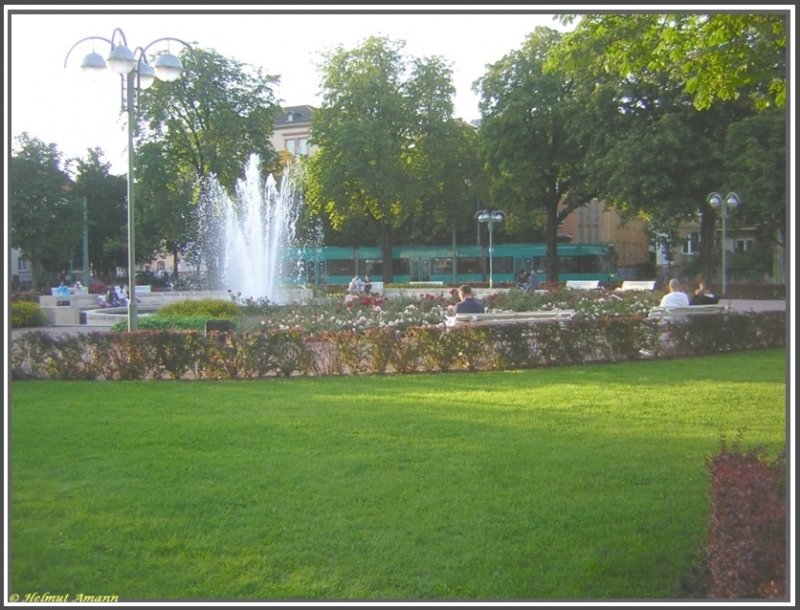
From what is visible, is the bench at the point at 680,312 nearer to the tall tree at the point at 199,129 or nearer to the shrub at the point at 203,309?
the shrub at the point at 203,309

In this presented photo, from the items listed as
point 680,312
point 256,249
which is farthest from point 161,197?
point 680,312

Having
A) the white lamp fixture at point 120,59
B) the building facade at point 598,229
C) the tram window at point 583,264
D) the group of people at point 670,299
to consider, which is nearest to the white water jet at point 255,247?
the group of people at point 670,299

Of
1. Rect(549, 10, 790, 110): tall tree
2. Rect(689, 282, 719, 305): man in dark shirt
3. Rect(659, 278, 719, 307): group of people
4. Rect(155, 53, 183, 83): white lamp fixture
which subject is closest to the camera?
Rect(549, 10, 790, 110): tall tree

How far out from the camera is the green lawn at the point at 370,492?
16.2 ft

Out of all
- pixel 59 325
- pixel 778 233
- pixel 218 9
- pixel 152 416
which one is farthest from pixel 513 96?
pixel 218 9

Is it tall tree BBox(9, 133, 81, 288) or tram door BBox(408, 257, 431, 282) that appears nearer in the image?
tall tree BBox(9, 133, 81, 288)

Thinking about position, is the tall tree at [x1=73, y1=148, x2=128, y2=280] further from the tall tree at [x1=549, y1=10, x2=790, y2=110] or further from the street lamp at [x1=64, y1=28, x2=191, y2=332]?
the tall tree at [x1=549, y1=10, x2=790, y2=110]

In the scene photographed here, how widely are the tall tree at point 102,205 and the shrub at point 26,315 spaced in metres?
36.6

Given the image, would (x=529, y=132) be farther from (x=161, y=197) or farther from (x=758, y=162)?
(x=161, y=197)

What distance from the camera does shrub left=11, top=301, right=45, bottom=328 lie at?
86.5 ft

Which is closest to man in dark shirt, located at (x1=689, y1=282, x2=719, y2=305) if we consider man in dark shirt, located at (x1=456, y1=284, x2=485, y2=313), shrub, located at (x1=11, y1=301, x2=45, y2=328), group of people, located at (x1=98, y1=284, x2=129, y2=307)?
man in dark shirt, located at (x1=456, y1=284, x2=485, y2=313)

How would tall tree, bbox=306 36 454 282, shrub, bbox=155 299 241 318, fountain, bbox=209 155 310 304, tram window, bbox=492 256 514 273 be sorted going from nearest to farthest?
shrub, bbox=155 299 241 318 < fountain, bbox=209 155 310 304 < tall tree, bbox=306 36 454 282 < tram window, bbox=492 256 514 273

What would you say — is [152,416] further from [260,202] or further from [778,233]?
[778,233]

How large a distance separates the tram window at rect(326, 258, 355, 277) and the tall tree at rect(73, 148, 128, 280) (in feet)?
53.9
